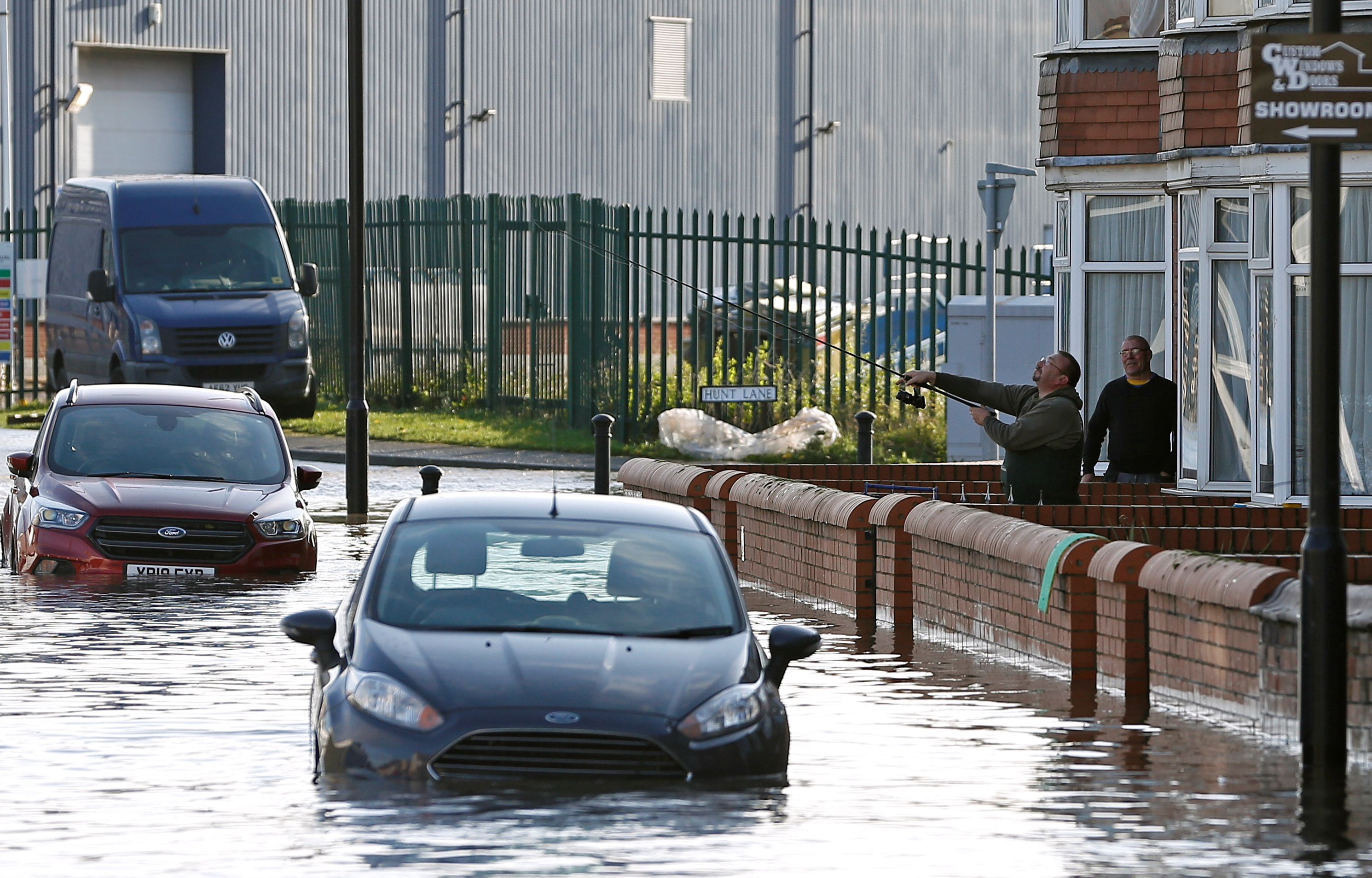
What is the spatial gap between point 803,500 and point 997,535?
2.90 metres

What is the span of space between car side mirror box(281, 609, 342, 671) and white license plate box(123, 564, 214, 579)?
6988 millimetres

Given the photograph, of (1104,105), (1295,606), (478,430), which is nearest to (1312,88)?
A: (1295,606)

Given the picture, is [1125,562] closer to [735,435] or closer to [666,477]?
[666,477]

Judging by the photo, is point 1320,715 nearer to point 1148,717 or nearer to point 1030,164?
point 1148,717

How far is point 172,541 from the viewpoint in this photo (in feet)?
53.6

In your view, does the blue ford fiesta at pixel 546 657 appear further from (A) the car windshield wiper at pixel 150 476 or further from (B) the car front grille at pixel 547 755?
(A) the car windshield wiper at pixel 150 476

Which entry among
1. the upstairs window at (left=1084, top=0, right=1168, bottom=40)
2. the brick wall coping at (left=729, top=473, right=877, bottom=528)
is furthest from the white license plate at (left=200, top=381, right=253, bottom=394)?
the brick wall coping at (left=729, top=473, right=877, bottom=528)

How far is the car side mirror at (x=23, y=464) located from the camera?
16.8 meters

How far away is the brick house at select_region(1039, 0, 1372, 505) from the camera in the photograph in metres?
17.9

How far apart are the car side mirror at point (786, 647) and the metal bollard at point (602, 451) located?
11707mm

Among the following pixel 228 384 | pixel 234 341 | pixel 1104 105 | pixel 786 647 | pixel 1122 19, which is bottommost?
pixel 786 647

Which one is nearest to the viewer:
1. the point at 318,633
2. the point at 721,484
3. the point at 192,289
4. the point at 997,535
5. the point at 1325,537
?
the point at 318,633

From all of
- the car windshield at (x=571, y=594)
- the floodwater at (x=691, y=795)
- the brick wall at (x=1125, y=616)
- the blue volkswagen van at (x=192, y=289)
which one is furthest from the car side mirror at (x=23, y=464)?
the blue volkswagen van at (x=192, y=289)

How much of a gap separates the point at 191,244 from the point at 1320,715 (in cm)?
2197
